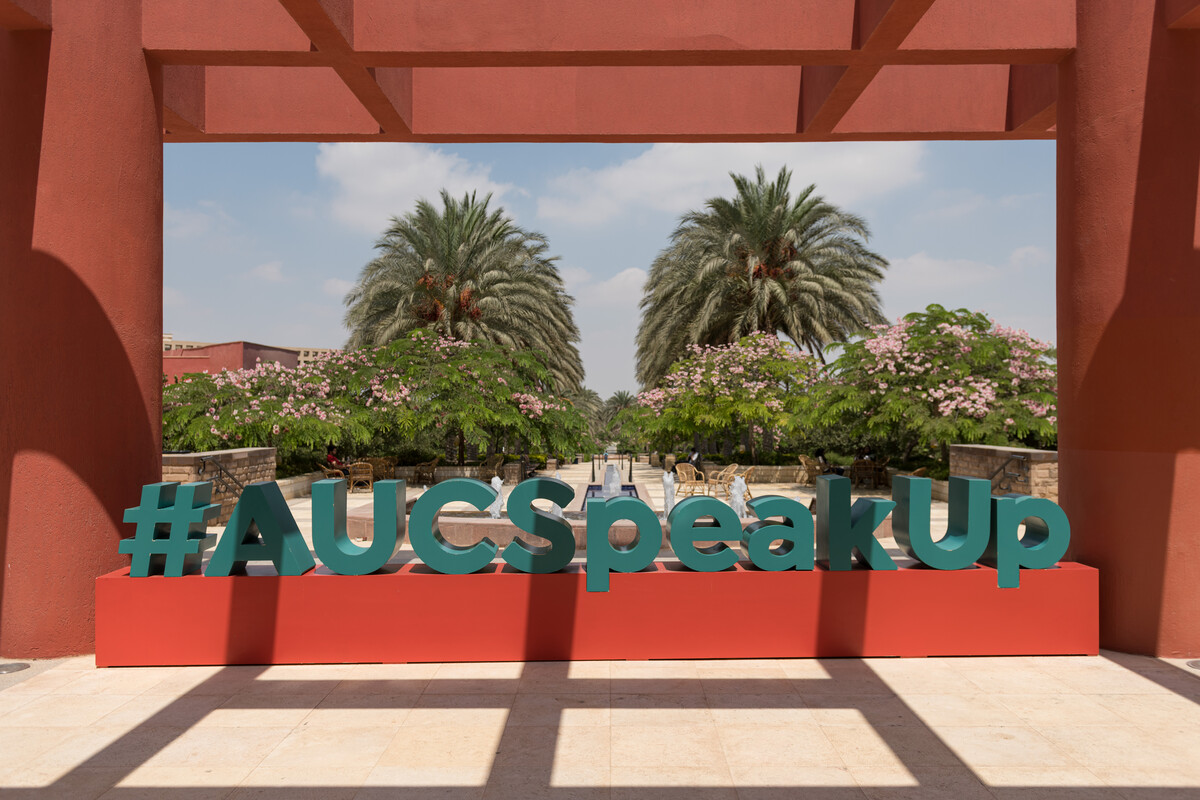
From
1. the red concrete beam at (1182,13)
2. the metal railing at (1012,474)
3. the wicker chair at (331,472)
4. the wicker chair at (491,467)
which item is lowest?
the wicker chair at (331,472)

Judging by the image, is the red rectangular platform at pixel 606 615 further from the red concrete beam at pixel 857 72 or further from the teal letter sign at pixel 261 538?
the red concrete beam at pixel 857 72

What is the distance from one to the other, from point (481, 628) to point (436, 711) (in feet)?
4.29

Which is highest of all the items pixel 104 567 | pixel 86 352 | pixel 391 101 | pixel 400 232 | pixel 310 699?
pixel 400 232

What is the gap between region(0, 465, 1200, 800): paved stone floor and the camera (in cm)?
478

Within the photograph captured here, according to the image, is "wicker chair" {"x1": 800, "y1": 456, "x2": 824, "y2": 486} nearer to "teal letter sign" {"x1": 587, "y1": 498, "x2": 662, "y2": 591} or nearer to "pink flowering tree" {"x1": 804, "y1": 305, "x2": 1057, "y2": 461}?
"pink flowering tree" {"x1": 804, "y1": 305, "x2": 1057, "y2": 461}

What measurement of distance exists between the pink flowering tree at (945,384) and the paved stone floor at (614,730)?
1420 centimetres

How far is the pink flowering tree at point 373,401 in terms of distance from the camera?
71.8 ft

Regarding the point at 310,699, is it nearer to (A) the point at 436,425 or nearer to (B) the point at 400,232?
(A) the point at 436,425

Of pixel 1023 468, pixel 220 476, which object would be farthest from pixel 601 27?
pixel 220 476

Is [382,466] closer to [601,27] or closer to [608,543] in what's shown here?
[608,543]

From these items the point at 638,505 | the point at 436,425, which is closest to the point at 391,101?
the point at 638,505

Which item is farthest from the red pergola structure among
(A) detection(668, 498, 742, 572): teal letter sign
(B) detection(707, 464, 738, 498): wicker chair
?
(B) detection(707, 464, 738, 498): wicker chair

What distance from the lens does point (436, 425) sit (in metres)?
25.6

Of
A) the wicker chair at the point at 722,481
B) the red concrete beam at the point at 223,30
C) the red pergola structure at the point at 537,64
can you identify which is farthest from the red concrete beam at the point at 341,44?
the wicker chair at the point at 722,481
